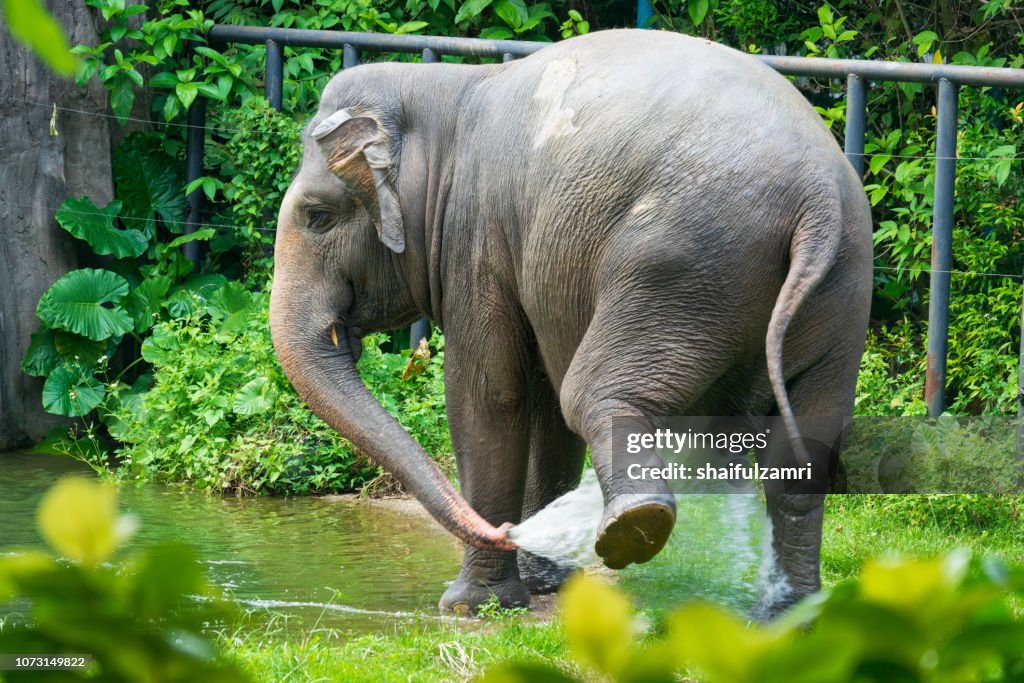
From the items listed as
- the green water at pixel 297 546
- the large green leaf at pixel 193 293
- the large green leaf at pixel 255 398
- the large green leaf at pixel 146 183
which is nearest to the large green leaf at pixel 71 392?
the green water at pixel 297 546

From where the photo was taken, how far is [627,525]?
3.71 meters

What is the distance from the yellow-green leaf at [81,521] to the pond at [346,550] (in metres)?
3.89

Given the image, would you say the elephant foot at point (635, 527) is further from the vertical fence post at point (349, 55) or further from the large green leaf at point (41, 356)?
the large green leaf at point (41, 356)

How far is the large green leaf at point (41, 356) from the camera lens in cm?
838

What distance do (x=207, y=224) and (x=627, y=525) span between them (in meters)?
5.86

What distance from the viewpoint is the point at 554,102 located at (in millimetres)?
4418

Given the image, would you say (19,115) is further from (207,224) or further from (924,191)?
(924,191)

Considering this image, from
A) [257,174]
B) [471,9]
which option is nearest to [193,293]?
[257,174]

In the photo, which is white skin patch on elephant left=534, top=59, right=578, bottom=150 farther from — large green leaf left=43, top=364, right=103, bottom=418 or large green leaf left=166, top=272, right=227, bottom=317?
large green leaf left=43, top=364, right=103, bottom=418

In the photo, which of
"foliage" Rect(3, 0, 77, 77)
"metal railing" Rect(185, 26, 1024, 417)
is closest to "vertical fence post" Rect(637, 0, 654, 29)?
"metal railing" Rect(185, 26, 1024, 417)

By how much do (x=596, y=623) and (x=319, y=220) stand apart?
4.79 metres

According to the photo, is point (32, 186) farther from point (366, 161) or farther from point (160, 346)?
point (366, 161)


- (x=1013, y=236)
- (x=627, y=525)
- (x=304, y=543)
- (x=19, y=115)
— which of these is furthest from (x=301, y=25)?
(x=627, y=525)

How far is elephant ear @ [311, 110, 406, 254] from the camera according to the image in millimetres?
5055
